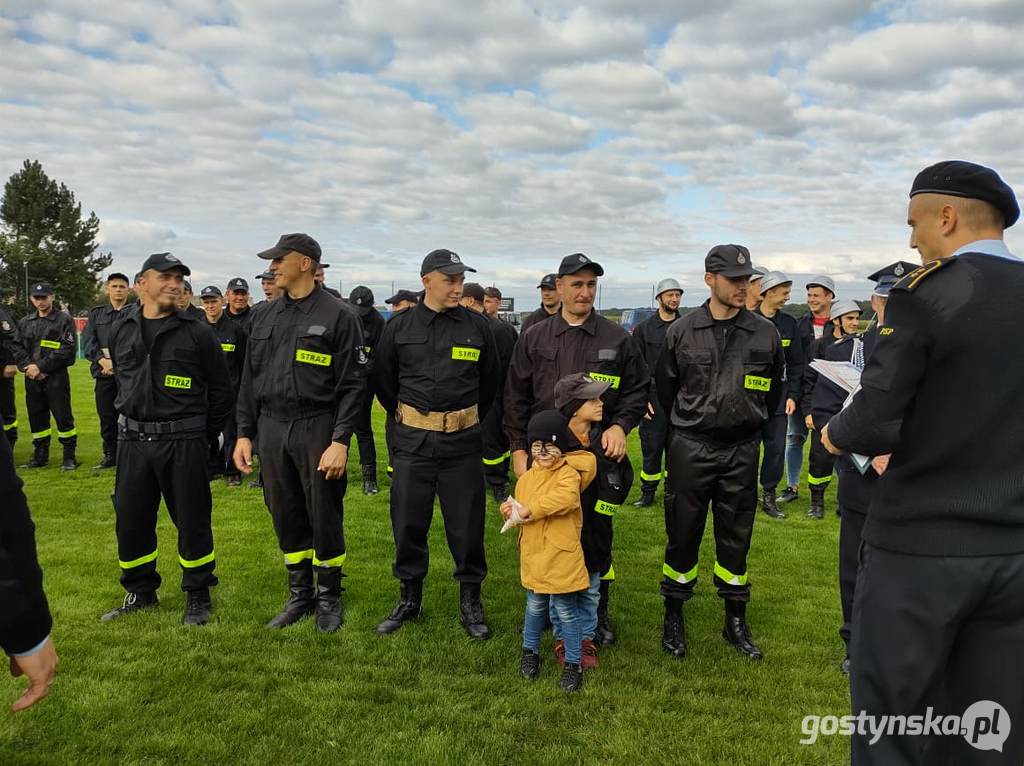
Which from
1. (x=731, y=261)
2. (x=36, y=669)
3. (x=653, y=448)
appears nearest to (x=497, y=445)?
(x=653, y=448)

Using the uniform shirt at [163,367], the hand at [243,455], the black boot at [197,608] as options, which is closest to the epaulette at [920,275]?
the hand at [243,455]

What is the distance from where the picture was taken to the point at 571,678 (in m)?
3.78

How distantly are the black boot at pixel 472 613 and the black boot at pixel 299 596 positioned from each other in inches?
44.0

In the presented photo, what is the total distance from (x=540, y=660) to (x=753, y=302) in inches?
192

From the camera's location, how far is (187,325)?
4.69m

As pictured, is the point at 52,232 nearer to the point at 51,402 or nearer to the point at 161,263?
the point at 51,402

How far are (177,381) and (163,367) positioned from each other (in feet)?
0.44

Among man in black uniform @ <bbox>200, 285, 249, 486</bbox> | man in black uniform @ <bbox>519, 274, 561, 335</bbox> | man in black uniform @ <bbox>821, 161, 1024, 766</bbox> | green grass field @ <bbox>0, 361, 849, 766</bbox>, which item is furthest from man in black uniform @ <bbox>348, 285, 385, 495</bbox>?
man in black uniform @ <bbox>821, 161, 1024, 766</bbox>

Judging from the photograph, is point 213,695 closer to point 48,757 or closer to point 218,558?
point 48,757

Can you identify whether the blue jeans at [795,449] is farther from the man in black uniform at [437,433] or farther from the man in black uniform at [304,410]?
the man in black uniform at [304,410]

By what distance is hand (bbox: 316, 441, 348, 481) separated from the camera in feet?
14.5

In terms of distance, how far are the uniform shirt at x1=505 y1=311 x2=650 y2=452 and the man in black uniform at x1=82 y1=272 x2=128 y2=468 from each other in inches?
269

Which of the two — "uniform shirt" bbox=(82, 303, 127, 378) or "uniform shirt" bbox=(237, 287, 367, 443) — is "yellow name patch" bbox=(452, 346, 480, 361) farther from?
"uniform shirt" bbox=(82, 303, 127, 378)

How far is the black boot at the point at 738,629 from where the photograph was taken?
14.0ft
